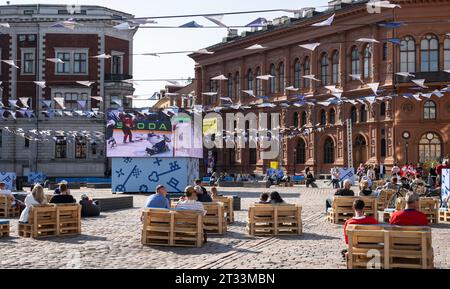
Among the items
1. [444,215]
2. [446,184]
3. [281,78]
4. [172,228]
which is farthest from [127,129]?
[281,78]

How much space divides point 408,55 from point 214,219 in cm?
4241

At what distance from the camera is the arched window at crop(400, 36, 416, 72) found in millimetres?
55719

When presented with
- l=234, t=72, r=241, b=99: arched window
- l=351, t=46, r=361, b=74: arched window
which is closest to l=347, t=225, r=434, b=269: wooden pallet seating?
l=351, t=46, r=361, b=74: arched window

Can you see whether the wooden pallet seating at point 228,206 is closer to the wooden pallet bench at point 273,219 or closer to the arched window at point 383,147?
→ the wooden pallet bench at point 273,219

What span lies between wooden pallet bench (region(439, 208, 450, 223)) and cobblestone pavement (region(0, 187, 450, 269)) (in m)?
2.51

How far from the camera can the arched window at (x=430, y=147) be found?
5453 centimetres

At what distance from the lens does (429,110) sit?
2151 inches

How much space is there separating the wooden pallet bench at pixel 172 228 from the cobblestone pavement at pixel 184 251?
315mm

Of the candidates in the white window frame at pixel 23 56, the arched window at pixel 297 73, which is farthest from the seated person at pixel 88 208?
the arched window at pixel 297 73

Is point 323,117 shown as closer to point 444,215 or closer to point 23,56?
point 23,56

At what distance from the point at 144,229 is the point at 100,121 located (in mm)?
47365

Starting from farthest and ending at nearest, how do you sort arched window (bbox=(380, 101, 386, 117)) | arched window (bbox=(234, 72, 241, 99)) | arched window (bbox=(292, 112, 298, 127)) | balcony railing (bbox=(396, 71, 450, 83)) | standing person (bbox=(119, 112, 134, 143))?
arched window (bbox=(234, 72, 241, 99))
arched window (bbox=(292, 112, 298, 127))
arched window (bbox=(380, 101, 386, 117))
balcony railing (bbox=(396, 71, 450, 83))
standing person (bbox=(119, 112, 134, 143))

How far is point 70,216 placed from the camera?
1745cm

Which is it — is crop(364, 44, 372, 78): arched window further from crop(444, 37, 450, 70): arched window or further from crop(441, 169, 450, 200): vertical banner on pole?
crop(441, 169, 450, 200): vertical banner on pole
